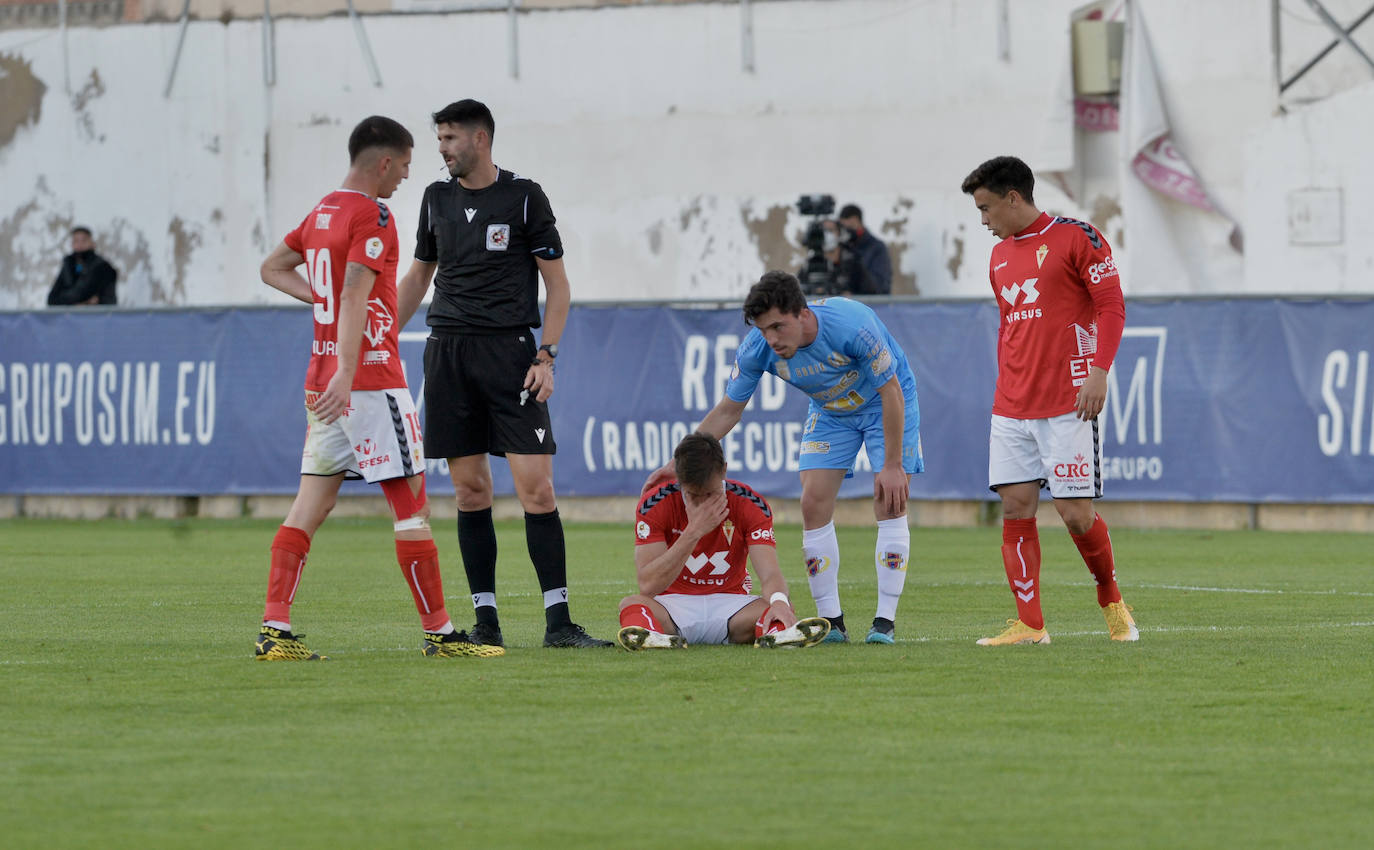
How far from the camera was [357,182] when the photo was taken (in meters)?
8.30

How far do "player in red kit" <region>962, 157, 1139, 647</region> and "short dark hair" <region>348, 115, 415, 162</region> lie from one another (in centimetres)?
237

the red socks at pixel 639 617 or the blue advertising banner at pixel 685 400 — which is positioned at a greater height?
the blue advertising banner at pixel 685 400

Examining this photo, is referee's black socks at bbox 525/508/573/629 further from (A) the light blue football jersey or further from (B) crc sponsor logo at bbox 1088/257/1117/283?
(B) crc sponsor logo at bbox 1088/257/1117/283

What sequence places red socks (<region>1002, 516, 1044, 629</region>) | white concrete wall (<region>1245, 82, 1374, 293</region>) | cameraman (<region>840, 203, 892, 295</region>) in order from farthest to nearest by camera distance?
white concrete wall (<region>1245, 82, 1374, 293</region>) < cameraman (<region>840, 203, 892, 295</region>) < red socks (<region>1002, 516, 1044, 629</region>)

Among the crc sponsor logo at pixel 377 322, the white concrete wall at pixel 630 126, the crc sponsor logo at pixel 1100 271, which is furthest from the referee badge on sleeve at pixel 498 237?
the white concrete wall at pixel 630 126

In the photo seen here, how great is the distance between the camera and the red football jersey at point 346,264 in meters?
8.12

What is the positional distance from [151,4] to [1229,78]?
14.4 m

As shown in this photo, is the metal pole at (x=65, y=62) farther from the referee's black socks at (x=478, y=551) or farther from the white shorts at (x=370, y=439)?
the white shorts at (x=370, y=439)

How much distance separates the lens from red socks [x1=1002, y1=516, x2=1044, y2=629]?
884 centimetres

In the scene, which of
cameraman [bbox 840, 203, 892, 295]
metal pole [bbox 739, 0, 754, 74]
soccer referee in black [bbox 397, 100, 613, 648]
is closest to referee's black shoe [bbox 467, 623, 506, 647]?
soccer referee in black [bbox 397, 100, 613, 648]

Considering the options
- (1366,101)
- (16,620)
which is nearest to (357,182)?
(16,620)

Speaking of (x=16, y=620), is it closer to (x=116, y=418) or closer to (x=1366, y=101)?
(x=116, y=418)

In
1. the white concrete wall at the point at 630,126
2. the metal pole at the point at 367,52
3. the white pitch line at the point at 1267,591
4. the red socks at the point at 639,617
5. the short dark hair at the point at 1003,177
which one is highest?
the metal pole at the point at 367,52

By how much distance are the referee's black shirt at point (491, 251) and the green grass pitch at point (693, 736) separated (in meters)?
1.39
